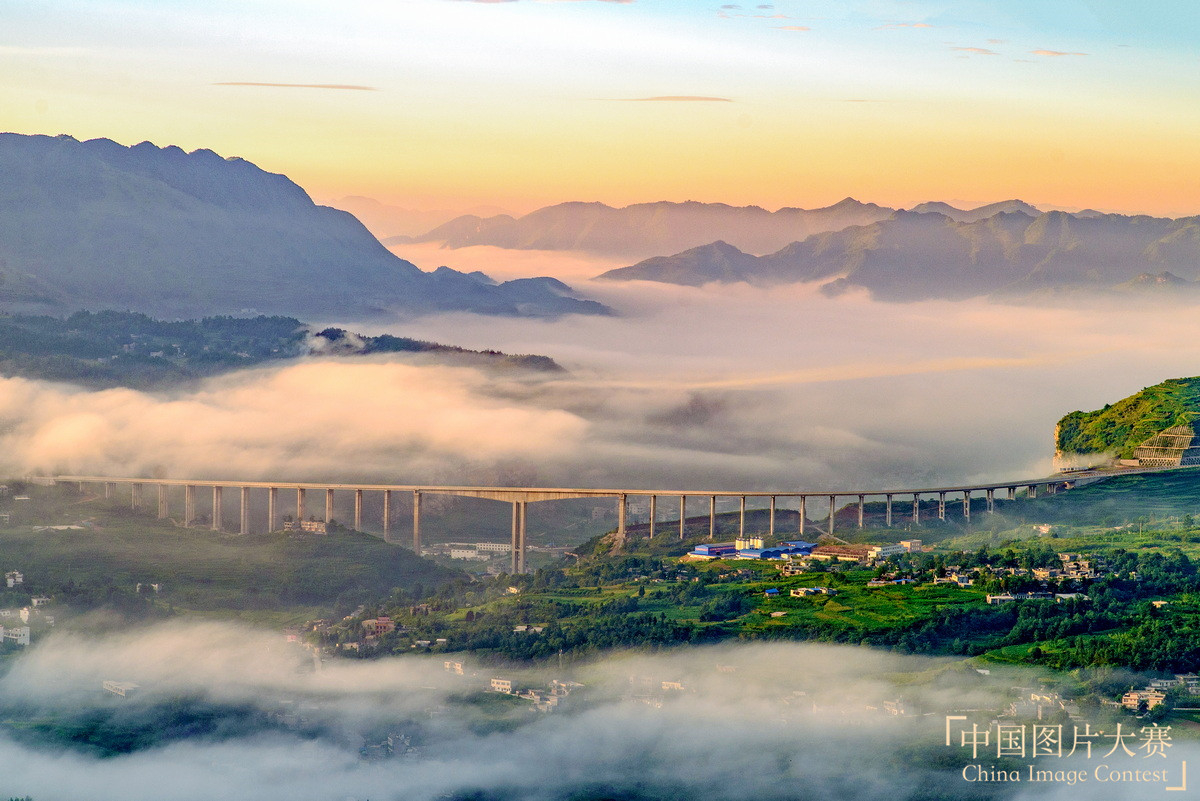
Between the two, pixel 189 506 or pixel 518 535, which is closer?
pixel 518 535

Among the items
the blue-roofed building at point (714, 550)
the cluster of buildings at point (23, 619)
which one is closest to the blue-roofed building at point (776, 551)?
the blue-roofed building at point (714, 550)

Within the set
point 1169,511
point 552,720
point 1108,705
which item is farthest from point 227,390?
point 1108,705

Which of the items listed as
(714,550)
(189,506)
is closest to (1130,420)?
(714,550)

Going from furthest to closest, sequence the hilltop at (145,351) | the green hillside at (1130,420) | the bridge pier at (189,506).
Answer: the hilltop at (145,351)
the bridge pier at (189,506)
the green hillside at (1130,420)

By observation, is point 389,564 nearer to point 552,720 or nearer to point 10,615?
point 10,615

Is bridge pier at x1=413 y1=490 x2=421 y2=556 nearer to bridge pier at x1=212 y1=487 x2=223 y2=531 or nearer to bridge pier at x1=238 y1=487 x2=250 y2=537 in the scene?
bridge pier at x1=238 y1=487 x2=250 y2=537

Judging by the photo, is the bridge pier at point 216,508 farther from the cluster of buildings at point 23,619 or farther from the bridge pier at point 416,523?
the cluster of buildings at point 23,619

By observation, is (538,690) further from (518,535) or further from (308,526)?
(308,526)
